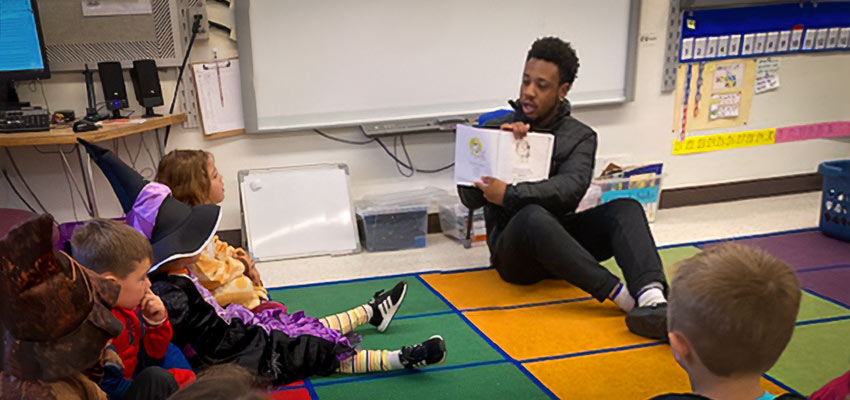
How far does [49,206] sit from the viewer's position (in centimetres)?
324

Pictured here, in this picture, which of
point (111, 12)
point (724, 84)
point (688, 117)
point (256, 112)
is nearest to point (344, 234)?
point (256, 112)

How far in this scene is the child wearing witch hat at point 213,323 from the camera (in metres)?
1.83

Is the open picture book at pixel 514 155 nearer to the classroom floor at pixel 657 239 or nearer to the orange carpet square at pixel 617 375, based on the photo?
the classroom floor at pixel 657 239

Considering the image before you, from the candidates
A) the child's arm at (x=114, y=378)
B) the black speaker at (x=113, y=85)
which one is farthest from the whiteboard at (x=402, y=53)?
the child's arm at (x=114, y=378)

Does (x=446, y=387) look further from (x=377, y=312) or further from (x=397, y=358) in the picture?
(x=377, y=312)

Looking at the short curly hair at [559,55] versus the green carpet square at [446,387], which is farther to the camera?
the short curly hair at [559,55]

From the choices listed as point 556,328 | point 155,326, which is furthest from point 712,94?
point 155,326

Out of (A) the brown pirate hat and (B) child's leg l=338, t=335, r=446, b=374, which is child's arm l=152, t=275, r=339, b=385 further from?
(A) the brown pirate hat

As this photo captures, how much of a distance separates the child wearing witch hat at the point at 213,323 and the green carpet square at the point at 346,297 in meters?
0.42

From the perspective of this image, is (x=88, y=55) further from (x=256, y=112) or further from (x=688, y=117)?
(x=688, y=117)

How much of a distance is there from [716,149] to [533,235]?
209 cm

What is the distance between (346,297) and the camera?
2.79 meters

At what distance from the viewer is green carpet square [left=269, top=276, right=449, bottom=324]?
2.65m

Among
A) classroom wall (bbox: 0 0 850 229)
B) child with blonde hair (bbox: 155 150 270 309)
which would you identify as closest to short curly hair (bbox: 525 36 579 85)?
classroom wall (bbox: 0 0 850 229)
